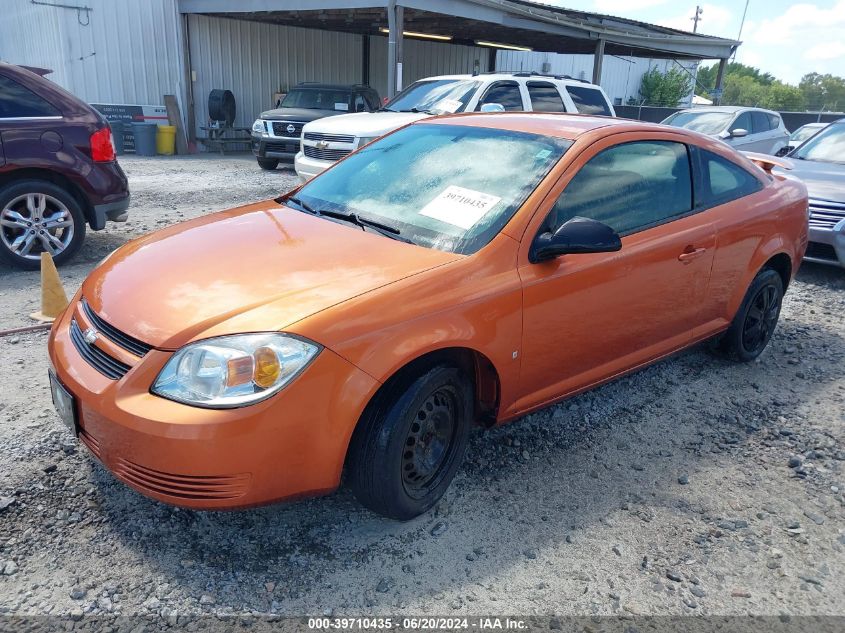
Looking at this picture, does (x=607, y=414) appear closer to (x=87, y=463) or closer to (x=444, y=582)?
(x=444, y=582)

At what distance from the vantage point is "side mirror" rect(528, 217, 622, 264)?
114 inches

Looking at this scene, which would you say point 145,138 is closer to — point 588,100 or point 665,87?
point 588,100

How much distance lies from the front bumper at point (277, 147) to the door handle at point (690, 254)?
1102 cm

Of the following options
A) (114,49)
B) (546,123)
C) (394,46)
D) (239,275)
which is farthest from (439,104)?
(114,49)

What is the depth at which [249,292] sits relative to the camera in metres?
2.58

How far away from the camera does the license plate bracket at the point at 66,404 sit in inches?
101

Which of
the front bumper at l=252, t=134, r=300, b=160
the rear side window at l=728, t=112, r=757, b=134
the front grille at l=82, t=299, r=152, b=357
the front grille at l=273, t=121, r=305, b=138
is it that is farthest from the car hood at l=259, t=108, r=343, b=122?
the front grille at l=82, t=299, r=152, b=357

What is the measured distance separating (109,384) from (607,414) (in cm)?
266

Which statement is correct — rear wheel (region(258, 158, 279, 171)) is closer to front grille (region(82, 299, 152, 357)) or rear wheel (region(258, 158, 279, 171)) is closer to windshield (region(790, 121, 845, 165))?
windshield (region(790, 121, 845, 165))

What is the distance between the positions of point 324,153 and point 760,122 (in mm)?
8624

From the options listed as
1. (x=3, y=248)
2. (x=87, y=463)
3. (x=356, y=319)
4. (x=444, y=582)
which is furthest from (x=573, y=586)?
(x=3, y=248)

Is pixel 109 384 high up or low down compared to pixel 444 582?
up

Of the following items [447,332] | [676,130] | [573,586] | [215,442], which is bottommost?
[573,586]

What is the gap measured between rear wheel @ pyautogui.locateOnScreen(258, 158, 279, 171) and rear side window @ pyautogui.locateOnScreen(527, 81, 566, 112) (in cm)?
602
